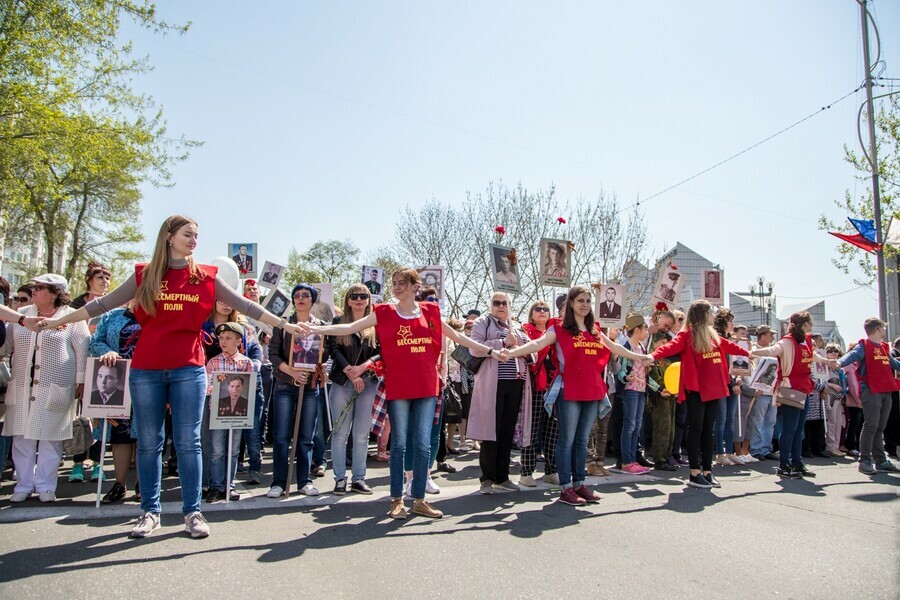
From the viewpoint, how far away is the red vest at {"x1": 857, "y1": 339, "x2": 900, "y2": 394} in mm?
9500

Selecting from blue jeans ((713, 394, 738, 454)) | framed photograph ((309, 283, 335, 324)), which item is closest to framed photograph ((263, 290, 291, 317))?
framed photograph ((309, 283, 335, 324))

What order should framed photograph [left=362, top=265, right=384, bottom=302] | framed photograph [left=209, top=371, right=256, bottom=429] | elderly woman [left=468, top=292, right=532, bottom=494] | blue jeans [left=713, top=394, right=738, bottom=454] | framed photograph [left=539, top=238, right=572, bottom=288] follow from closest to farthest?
framed photograph [left=209, top=371, right=256, bottom=429], elderly woman [left=468, top=292, right=532, bottom=494], blue jeans [left=713, top=394, right=738, bottom=454], framed photograph [left=539, top=238, right=572, bottom=288], framed photograph [left=362, top=265, right=384, bottom=302]

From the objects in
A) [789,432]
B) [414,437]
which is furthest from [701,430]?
[414,437]

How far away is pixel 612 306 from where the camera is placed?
33.3ft

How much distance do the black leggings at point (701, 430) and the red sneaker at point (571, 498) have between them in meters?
2.03

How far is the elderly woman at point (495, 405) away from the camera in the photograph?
693 cm

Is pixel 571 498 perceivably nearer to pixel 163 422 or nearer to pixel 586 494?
pixel 586 494

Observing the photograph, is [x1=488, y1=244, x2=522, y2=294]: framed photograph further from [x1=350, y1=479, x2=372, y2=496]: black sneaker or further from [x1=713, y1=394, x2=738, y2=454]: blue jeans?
[x1=350, y1=479, x2=372, y2=496]: black sneaker

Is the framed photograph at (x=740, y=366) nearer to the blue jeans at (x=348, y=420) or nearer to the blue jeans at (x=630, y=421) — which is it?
the blue jeans at (x=630, y=421)

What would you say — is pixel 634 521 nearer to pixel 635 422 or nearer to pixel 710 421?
pixel 710 421

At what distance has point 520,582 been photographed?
389cm

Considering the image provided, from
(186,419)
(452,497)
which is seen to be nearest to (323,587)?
(186,419)

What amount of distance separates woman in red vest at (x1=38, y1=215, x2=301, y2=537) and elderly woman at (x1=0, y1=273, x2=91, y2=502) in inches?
55.1

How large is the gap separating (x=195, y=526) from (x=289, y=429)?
194cm
